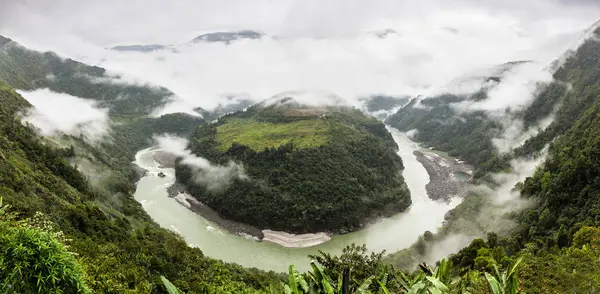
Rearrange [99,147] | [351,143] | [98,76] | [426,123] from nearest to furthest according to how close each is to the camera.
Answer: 1. [351,143]
2. [99,147]
3. [426,123]
4. [98,76]

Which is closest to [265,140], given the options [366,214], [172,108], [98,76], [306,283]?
[366,214]

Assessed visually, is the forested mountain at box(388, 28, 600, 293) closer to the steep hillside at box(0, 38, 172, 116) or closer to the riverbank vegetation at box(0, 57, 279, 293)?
the riverbank vegetation at box(0, 57, 279, 293)

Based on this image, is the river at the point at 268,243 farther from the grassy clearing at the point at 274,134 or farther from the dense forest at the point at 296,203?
the grassy clearing at the point at 274,134

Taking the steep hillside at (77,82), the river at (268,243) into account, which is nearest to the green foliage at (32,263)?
the river at (268,243)

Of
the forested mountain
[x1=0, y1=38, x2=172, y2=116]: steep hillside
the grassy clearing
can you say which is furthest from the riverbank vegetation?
[x1=0, y1=38, x2=172, y2=116]: steep hillside

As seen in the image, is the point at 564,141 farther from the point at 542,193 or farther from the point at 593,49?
the point at 593,49

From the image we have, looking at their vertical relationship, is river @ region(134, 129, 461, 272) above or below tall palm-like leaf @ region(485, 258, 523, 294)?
below

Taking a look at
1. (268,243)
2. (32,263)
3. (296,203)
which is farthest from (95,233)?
(296,203)
